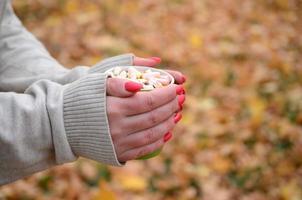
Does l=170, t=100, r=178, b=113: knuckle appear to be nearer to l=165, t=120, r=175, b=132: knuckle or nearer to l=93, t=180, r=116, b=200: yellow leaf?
l=165, t=120, r=175, b=132: knuckle

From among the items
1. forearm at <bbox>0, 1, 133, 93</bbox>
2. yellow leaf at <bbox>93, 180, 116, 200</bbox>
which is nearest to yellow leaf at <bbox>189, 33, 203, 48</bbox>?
yellow leaf at <bbox>93, 180, 116, 200</bbox>

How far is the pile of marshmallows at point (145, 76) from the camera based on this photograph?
2.92 ft

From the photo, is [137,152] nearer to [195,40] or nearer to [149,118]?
[149,118]

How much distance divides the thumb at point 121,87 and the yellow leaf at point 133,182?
103 centimetres

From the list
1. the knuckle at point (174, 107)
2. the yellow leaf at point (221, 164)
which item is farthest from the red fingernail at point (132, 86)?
the yellow leaf at point (221, 164)

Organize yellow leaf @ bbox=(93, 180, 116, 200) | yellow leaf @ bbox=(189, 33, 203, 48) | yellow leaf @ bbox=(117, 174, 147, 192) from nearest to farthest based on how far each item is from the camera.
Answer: yellow leaf @ bbox=(93, 180, 116, 200)
yellow leaf @ bbox=(117, 174, 147, 192)
yellow leaf @ bbox=(189, 33, 203, 48)

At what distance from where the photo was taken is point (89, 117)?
2.73 feet

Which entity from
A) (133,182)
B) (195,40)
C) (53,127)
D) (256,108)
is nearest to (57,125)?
(53,127)

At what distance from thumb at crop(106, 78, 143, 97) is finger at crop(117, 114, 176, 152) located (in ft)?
0.28

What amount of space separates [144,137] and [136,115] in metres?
0.05

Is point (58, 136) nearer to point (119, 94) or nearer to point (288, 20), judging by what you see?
point (119, 94)

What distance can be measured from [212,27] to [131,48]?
2.26 ft

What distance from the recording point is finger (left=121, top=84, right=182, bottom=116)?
822mm

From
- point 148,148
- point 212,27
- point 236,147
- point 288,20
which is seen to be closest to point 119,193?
point 236,147
